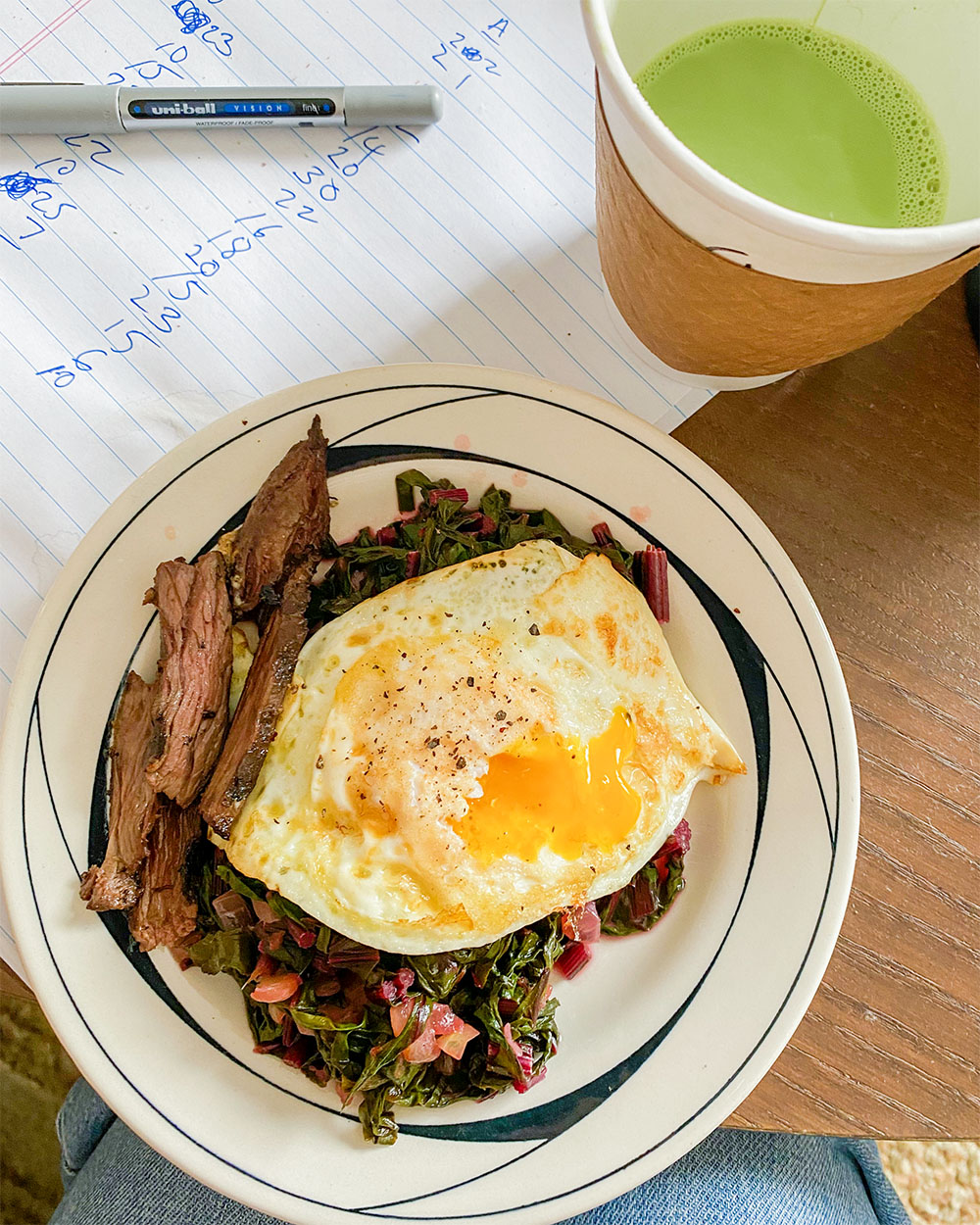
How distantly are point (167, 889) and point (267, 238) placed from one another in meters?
1.16

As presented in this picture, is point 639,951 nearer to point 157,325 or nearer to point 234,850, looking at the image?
point 234,850

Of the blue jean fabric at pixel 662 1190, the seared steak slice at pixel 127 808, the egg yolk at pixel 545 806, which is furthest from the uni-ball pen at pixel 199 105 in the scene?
the blue jean fabric at pixel 662 1190

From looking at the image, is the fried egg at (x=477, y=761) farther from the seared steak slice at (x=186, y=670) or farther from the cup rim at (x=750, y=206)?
the cup rim at (x=750, y=206)

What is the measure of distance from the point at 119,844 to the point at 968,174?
1.55 meters

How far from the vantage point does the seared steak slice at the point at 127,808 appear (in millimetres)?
1455

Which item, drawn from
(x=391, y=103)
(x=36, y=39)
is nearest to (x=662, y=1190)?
(x=391, y=103)

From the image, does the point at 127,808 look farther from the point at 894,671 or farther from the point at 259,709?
the point at 894,671

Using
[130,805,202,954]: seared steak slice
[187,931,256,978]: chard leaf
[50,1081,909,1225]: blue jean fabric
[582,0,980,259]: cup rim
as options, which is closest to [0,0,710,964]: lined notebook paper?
[130,805,202,954]: seared steak slice

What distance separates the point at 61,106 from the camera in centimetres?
170

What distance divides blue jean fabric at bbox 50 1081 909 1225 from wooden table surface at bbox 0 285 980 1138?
440 millimetres

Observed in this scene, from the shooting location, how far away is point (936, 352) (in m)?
1.67

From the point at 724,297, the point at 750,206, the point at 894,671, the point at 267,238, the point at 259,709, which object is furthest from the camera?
the point at 267,238

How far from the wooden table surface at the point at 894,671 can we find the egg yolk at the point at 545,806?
52cm

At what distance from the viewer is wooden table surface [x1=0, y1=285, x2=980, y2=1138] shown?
5.17ft
